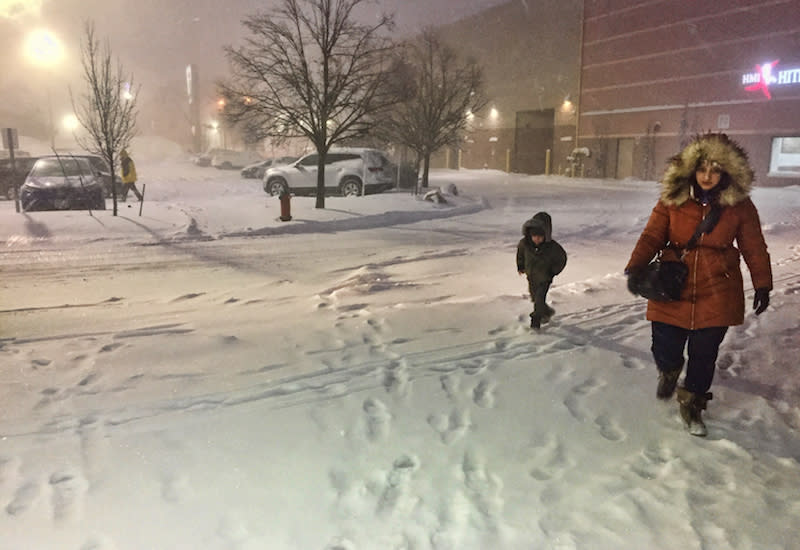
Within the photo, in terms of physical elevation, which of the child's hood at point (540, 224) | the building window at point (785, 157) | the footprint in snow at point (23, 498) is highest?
the building window at point (785, 157)

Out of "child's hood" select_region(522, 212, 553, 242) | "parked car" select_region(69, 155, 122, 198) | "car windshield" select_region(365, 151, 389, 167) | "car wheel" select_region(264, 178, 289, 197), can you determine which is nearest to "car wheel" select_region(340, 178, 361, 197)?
"car windshield" select_region(365, 151, 389, 167)

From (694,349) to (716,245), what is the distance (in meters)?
0.67

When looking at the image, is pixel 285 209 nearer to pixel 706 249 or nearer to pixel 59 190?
pixel 59 190

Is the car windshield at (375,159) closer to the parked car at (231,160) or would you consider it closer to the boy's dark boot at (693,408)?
the boy's dark boot at (693,408)

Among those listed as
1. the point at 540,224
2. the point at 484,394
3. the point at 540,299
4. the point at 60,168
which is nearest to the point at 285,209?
the point at 60,168

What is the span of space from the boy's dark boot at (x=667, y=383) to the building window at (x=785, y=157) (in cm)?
2970

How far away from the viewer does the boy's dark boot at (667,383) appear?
4.00m

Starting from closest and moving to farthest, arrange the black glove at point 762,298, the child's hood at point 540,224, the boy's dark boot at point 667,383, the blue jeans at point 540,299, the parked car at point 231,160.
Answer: the black glove at point 762,298 → the boy's dark boot at point 667,383 → the child's hood at point 540,224 → the blue jeans at point 540,299 → the parked car at point 231,160

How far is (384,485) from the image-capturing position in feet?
10.5

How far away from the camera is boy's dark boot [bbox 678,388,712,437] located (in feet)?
12.2

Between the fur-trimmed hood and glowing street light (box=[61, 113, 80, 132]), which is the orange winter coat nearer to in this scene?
the fur-trimmed hood

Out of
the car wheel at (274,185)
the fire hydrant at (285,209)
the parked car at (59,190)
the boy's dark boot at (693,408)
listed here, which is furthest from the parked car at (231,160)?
the boy's dark boot at (693,408)

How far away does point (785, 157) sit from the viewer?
2853cm

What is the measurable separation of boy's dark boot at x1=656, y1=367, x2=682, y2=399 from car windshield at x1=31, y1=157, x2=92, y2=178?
15586 mm
